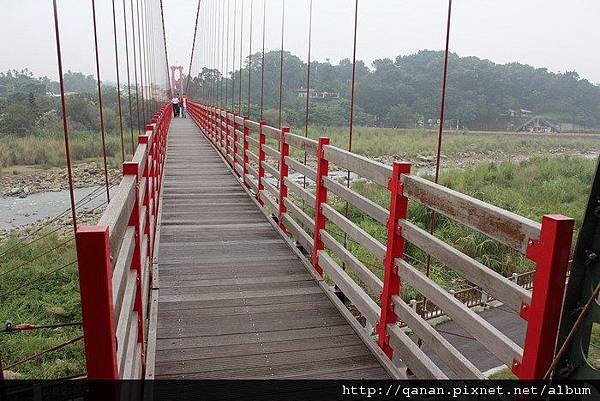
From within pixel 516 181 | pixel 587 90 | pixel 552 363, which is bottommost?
pixel 516 181

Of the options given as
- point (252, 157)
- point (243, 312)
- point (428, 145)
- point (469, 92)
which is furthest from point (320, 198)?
point (428, 145)

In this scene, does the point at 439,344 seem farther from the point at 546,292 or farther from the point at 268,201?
the point at 268,201

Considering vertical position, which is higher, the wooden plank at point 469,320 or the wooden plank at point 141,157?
the wooden plank at point 141,157

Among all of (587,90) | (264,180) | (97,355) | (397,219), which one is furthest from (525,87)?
(97,355)

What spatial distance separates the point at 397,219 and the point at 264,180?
3386mm

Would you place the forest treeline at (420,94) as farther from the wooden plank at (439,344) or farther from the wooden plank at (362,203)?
the wooden plank at (439,344)

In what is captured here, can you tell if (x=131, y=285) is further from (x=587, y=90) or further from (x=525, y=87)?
(x=525, y=87)

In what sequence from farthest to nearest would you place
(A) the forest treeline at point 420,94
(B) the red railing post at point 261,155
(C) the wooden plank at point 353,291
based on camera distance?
(B) the red railing post at point 261,155, (A) the forest treeline at point 420,94, (C) the wooden plank at point 353,291

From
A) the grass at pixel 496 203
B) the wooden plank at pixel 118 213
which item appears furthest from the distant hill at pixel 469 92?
the grass at pixel 496 203

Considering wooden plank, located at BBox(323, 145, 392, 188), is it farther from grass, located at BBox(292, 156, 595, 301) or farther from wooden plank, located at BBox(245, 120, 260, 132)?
grass, located at BBox(292, 156, 595, 301)

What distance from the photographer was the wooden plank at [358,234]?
103 inches

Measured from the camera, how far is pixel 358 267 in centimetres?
289

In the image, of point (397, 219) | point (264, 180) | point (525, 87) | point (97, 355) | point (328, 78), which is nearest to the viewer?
point (97, 355)

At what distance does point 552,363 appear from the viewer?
143cm
